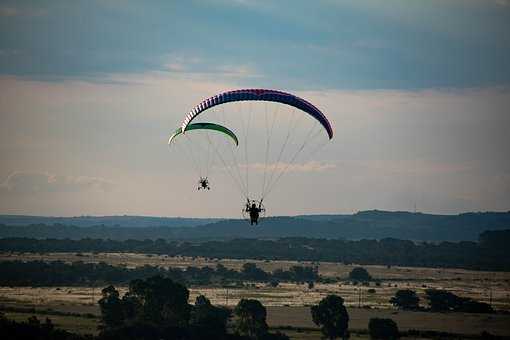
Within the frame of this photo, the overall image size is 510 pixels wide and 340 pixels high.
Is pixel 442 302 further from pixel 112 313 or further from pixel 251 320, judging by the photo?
pixel 112 313

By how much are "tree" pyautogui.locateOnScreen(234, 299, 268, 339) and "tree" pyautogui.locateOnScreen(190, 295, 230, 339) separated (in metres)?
1.96

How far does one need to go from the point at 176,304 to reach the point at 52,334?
1971cm

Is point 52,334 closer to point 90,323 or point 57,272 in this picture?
point 90,323

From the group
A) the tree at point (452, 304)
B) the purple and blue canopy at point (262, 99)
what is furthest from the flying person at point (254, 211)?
the tree at point (452, 304)

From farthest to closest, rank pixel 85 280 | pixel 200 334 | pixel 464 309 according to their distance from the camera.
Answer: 1. pixel 85 280
2. pixel 464 309
3. pixel 200 334

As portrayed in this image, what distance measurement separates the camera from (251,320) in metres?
111

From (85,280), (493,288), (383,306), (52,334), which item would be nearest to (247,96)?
(52,334)

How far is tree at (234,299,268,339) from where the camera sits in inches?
4331

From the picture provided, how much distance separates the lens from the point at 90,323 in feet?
390

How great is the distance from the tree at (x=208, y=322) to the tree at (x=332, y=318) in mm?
10433

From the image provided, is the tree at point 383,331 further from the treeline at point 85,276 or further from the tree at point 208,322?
the treeline at point 85,276

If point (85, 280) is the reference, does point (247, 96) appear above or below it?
above

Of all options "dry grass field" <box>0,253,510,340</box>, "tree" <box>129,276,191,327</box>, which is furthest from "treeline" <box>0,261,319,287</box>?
"tree" <box>129,276,191,327</box>

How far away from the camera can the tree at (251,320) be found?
361 feet
